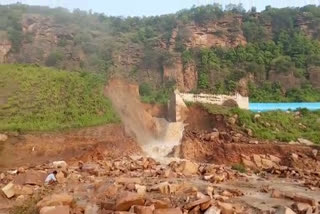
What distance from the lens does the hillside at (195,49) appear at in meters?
43.1

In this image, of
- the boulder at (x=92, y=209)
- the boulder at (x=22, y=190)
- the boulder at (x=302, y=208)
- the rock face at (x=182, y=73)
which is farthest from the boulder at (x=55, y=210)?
the rock face at (x=182, y=73)

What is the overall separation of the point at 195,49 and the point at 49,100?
83.6ft

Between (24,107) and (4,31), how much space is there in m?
29.5

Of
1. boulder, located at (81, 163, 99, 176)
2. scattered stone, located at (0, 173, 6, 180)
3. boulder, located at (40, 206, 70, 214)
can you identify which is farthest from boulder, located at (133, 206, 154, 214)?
scattered stone, located at (0, 173, 6, 180)

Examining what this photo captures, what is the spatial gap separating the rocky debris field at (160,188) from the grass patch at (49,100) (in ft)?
11.4

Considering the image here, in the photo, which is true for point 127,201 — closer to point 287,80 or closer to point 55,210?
point 55,210

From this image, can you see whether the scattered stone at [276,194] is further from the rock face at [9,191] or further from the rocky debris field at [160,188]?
the rock face at [9,191]

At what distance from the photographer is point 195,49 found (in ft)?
157

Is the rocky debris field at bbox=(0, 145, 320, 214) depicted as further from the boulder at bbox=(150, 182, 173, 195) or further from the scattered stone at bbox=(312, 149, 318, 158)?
the scattered stone at bbox=(312, 149, 318, 158)

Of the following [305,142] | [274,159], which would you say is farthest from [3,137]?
[305,142]

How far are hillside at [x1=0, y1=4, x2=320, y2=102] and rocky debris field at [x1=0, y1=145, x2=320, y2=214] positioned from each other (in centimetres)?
2074

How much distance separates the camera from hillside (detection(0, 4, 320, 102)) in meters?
43.1

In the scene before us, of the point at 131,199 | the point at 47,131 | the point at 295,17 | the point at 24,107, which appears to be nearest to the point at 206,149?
the point at 47,131

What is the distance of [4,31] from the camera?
50.3 meters
